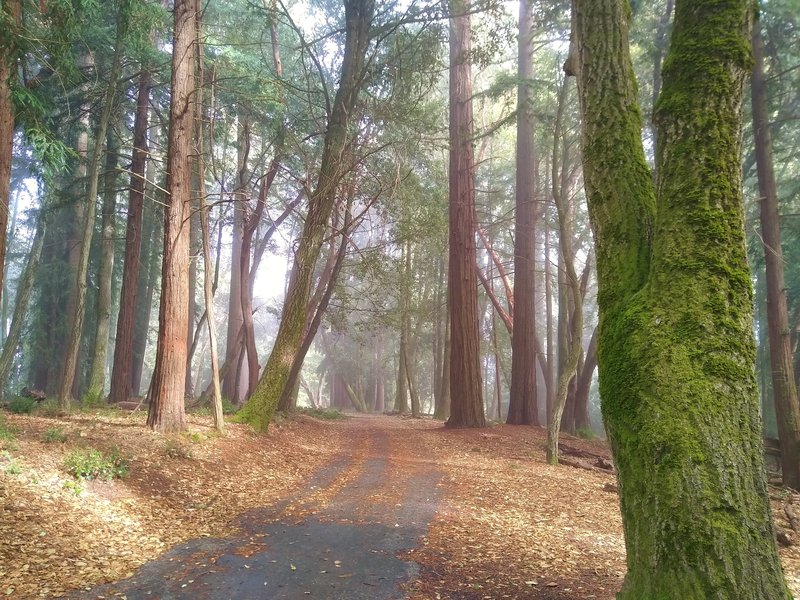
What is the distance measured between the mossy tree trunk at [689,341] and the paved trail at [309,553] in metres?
1.98

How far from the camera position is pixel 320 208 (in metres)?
11.1

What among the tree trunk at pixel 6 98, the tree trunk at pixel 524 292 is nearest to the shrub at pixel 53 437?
the tree trunk at pixel 6 98

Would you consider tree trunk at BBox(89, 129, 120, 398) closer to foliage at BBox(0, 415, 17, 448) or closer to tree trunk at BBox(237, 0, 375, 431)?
tree trunk at BBox(237, 0, 375, 431)

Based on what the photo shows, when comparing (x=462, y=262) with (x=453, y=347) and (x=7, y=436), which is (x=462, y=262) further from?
(x=7, y=436)

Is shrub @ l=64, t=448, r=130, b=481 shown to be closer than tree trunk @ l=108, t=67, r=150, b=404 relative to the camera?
Yes

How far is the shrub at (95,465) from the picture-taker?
5.54 metres

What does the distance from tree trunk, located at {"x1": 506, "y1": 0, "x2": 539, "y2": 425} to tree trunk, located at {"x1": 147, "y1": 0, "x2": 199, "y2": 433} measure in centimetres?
958

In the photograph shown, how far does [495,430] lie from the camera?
1353cm

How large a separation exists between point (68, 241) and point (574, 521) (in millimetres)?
17685

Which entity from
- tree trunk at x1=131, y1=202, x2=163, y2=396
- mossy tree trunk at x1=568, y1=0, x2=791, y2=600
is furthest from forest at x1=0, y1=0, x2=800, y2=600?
tree trunk at x1=131, y1=202, x2=163, y2=396

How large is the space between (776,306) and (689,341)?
895cm

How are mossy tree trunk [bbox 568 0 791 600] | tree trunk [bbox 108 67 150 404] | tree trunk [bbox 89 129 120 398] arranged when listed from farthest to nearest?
1. tree trunk [bbox 108 67 150 404]
2. tree trunk [bbox 89 129 120 398]
3. mossy tree trunk [bbox 568 0 791 600]

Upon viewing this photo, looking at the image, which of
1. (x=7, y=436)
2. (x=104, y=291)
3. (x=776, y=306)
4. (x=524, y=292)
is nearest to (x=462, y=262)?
(x=524, y=292)

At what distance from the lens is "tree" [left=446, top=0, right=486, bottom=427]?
1424 cm
